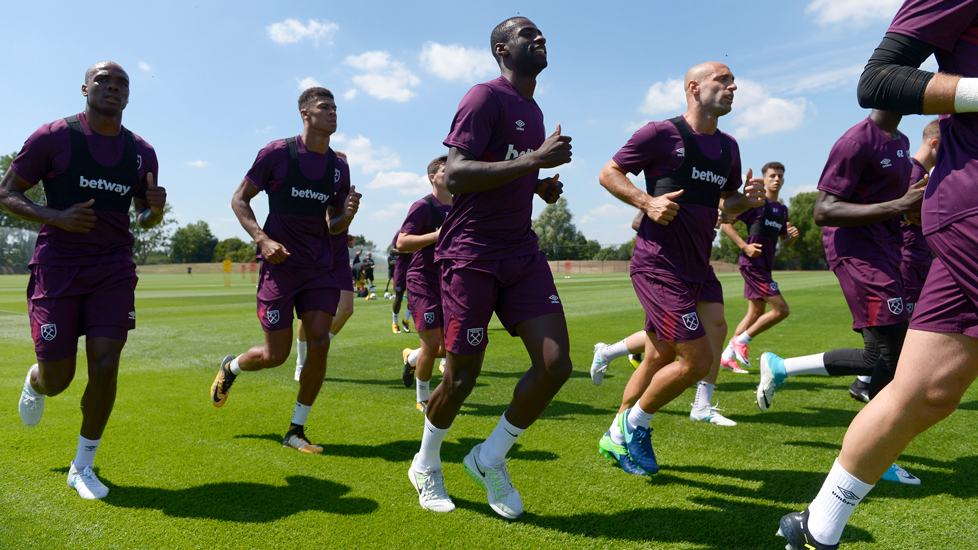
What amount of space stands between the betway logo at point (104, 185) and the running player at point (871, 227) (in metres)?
4.53

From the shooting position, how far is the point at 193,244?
112375 mm

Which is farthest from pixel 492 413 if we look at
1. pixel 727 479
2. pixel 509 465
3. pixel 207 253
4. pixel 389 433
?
pixel 207 253

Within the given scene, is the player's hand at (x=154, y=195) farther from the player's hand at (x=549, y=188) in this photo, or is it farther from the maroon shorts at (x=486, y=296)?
the player's hand at (x=549, y=188)

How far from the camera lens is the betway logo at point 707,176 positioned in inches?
153

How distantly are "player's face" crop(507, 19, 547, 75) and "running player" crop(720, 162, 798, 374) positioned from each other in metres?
5.17

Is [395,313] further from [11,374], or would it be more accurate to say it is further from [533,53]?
[533,53]

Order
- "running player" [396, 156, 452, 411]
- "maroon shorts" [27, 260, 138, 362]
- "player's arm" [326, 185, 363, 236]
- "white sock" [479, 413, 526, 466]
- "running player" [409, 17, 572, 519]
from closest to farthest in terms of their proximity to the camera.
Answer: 1. "running player" [409, 17, 572, 519]
2. "white sock" [479, 413, 526, 466]
3. "maroon shorts" [27, 260, 138, 362]
4. "player's arm" [326, 185, 363, 236]
5. "running player" [396, 156, 452, 411]

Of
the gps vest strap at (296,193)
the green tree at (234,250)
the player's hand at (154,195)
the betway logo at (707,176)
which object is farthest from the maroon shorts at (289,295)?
the green tree at (234,250)

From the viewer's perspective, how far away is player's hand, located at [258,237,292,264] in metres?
4.18

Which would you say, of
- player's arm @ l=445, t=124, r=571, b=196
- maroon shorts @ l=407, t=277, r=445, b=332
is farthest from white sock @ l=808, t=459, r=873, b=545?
maroon shorts @ l=407, t=277, r=445, b=332

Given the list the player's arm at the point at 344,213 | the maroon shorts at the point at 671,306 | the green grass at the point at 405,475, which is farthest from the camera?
the player's arm at the point at 344,213

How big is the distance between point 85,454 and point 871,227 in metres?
5.19

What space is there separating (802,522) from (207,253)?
124554 millimetres

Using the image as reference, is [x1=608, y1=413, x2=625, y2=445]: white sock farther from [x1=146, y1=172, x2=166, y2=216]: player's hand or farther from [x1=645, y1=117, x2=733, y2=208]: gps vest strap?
[x1=146, y1=172, x2=166, y2=216]: player's hand
